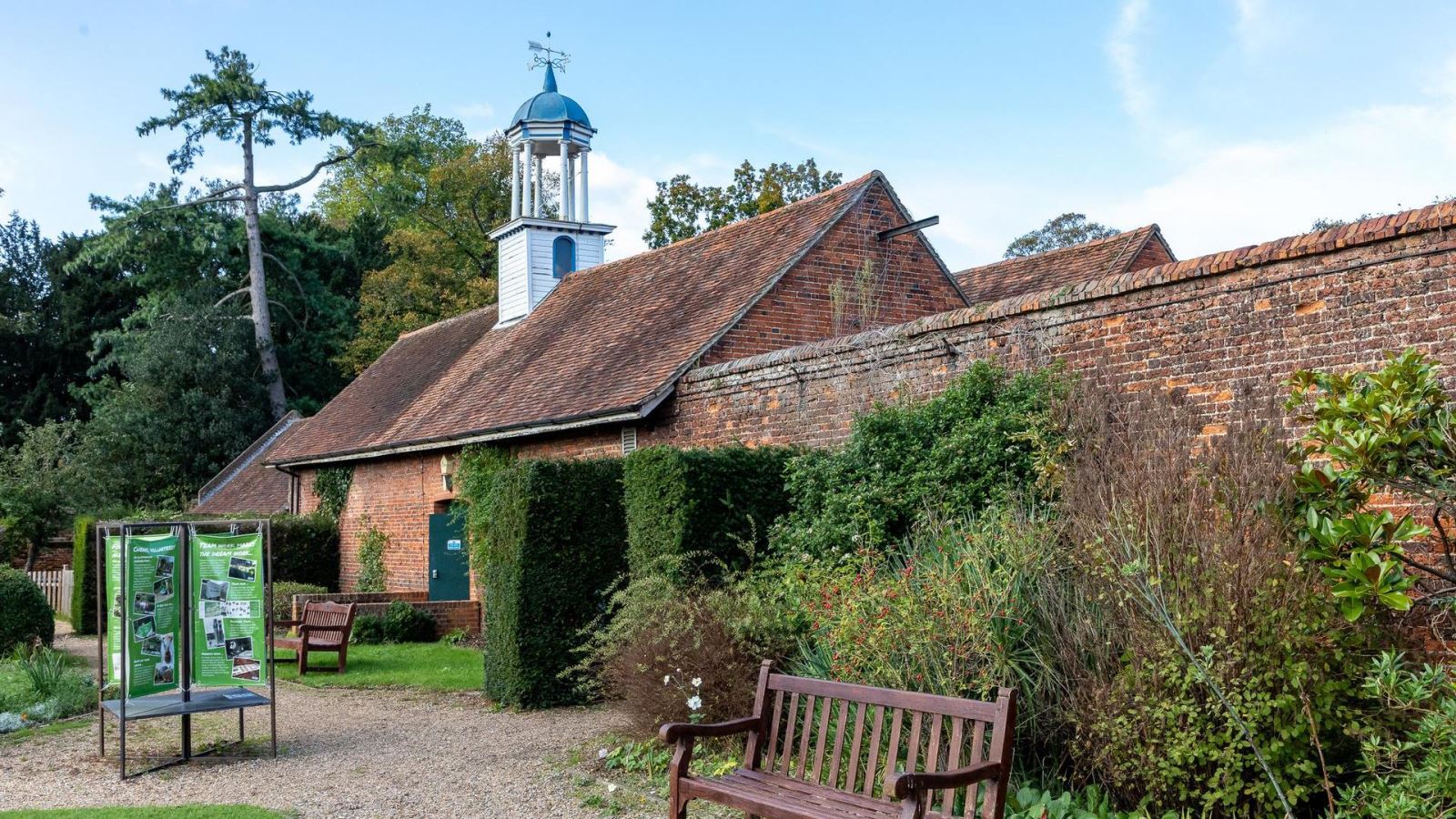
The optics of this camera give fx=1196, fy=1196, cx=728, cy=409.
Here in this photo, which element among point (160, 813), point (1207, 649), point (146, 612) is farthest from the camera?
point (146, 612)

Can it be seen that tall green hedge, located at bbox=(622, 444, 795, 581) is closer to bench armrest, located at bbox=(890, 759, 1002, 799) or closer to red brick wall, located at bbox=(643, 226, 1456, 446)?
red brick wall, located at bbox=(643, 226, 1456, 446)

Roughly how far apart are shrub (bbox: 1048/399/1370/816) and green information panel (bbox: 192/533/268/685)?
227 inches

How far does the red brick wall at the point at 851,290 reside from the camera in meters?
14.2

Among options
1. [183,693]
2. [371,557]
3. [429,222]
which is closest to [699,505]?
[183,693]

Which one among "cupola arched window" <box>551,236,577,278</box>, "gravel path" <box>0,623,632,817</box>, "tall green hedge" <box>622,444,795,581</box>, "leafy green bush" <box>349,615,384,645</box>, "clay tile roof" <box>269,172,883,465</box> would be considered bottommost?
"gravel path" <box>0,623,632,817</box>

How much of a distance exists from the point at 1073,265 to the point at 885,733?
12613mm

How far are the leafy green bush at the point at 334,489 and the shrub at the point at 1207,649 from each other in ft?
55.6

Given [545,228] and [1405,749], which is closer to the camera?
[1405,749]

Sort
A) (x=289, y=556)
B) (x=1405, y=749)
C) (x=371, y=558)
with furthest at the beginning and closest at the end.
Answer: (x=289, y=556) < (x=371, y=558) < (x=1405, y=749)

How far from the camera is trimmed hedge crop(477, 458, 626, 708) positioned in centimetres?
1070

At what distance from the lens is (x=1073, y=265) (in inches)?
704

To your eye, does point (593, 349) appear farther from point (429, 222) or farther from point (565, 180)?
point (429, 222)

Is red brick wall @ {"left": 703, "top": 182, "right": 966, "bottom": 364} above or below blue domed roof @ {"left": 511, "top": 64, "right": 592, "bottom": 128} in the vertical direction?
below

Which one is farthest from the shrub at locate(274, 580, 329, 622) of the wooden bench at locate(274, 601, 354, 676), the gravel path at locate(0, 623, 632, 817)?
the gravel path at locate(0, 623, 632, 817)
